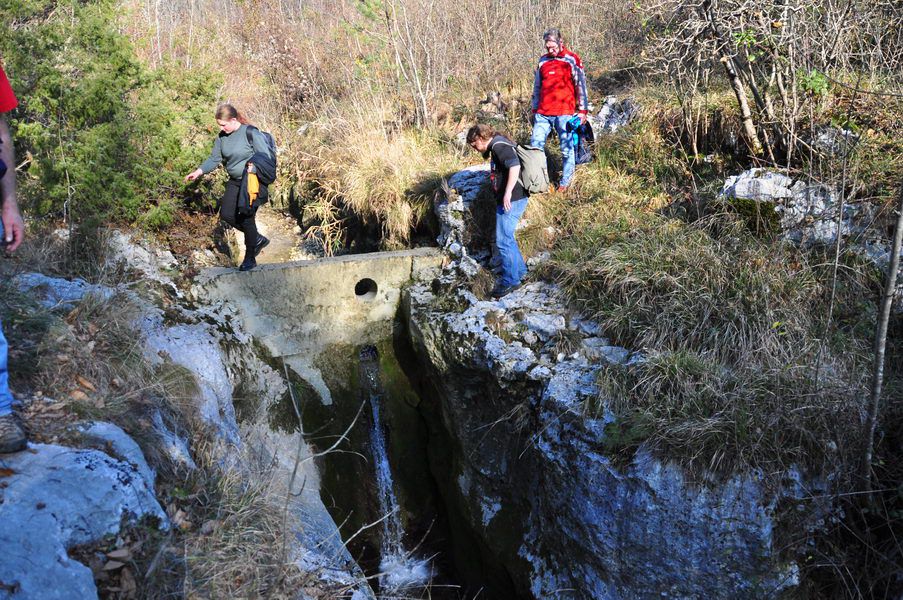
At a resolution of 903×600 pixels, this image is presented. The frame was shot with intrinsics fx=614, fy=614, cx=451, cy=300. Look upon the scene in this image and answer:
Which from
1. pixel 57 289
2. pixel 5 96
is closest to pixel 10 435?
pixel 5 96

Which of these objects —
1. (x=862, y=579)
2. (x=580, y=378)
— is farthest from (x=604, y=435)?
(x=862, y=579)

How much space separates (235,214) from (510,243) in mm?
2504

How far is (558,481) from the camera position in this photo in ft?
13.7

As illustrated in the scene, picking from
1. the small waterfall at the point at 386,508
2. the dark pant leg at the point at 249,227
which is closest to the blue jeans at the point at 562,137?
the small waterfall at the point at 386,508

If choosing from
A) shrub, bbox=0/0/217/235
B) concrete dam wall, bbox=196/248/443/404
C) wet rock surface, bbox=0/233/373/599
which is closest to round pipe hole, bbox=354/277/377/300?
concrete dam wall, bbox=196/248/443/404

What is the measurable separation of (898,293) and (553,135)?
4356 millimetres

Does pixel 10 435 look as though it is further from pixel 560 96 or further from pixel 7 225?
pixel 560 96

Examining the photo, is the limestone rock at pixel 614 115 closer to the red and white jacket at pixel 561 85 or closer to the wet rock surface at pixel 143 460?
the red and white jacket at pixel 561 85

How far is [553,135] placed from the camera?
302 inches

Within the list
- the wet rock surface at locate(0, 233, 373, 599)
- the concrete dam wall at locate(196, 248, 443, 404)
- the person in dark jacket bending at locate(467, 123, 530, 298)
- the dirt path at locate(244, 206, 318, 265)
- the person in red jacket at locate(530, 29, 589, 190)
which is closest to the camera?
the wet rock surface at locate(0, 233, 373, 599)

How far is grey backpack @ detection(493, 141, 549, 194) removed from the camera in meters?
5.39

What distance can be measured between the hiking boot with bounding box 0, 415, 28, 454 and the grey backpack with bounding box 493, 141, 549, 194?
13.2 ft

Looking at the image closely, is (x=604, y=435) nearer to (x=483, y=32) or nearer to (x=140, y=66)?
(x=140, y=66)

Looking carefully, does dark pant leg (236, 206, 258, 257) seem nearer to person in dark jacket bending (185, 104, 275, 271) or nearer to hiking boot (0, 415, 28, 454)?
person in dark jacket bending (185, 104, 275, 271)
